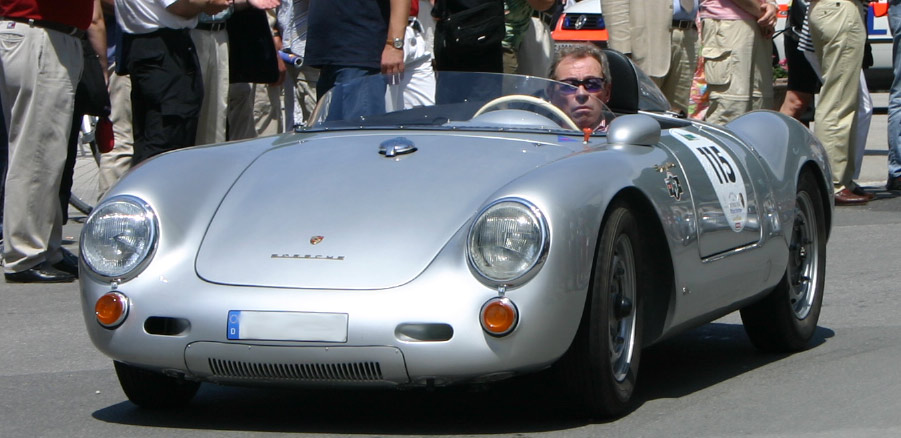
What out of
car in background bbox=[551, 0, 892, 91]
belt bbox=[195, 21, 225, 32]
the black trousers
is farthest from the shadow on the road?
car in background bbox=[551, 0, 892, 91]

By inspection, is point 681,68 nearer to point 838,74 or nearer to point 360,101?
point 838,74

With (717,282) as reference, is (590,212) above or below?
above

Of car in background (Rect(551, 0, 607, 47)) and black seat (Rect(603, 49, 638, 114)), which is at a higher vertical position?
black seat (Rect(603, 49, 638, 114))

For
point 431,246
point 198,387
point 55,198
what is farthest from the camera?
point 55,198

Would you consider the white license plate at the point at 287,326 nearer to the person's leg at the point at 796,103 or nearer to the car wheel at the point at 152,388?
the car wheel at the point at 152,388

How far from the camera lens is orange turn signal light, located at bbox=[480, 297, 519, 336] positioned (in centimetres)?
393

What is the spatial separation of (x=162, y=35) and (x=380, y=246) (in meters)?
4.03

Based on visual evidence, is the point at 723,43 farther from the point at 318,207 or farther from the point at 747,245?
the point at 318,207

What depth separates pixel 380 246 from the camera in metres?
4.14

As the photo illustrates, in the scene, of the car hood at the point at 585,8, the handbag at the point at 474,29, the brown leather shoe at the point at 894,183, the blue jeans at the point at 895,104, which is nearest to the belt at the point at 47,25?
the handbag at the point at 474,29

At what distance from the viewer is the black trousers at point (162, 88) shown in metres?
7.74

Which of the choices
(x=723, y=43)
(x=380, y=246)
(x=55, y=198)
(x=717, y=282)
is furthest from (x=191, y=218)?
(x=723, y=43)

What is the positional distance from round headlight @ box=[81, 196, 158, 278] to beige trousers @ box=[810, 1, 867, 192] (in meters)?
6.90

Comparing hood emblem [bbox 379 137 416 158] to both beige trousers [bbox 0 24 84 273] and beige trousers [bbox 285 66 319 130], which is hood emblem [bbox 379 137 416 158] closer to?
beige trousers [bbox 0 24 84 273]
